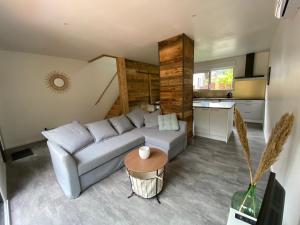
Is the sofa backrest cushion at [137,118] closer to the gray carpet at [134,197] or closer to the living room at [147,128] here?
the living room at [147,128]

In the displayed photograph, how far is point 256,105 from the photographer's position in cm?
479

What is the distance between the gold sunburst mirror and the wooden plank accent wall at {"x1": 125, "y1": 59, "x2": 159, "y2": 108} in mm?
2066

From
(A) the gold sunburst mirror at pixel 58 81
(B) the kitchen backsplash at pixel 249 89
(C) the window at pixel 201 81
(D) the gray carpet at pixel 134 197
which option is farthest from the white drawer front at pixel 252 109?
(A) the gold sunburst mirror at pixel 58 81

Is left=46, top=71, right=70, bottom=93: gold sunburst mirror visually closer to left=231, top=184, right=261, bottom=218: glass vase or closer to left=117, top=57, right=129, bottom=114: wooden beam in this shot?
left=117, top=57, right=129, bottom=114: wooden beam

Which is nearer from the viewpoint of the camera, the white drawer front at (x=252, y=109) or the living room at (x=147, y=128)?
the living room at (x=147, y=128)

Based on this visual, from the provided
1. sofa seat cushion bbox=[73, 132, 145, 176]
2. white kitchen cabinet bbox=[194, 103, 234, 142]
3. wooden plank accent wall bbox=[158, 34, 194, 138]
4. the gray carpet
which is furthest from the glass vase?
white kitchen cabinet bbox=[194, 103, 234, 142]

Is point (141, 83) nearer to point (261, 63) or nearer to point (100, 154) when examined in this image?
point (100, 154)

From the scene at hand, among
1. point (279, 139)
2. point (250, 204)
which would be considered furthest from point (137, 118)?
point (279, 139)

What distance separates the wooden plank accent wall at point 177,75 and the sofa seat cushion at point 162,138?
57cm

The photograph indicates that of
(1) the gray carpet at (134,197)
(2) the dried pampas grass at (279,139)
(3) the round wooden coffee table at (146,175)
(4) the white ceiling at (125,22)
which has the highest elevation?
(4) the white ceiling at (125,22)

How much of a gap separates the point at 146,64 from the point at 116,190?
4969mm

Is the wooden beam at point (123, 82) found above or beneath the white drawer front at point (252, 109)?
above

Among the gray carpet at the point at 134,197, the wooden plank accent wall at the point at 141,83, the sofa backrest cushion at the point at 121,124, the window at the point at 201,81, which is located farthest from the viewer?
the window at the point at 201,81

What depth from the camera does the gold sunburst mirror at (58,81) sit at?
14.2 feet
